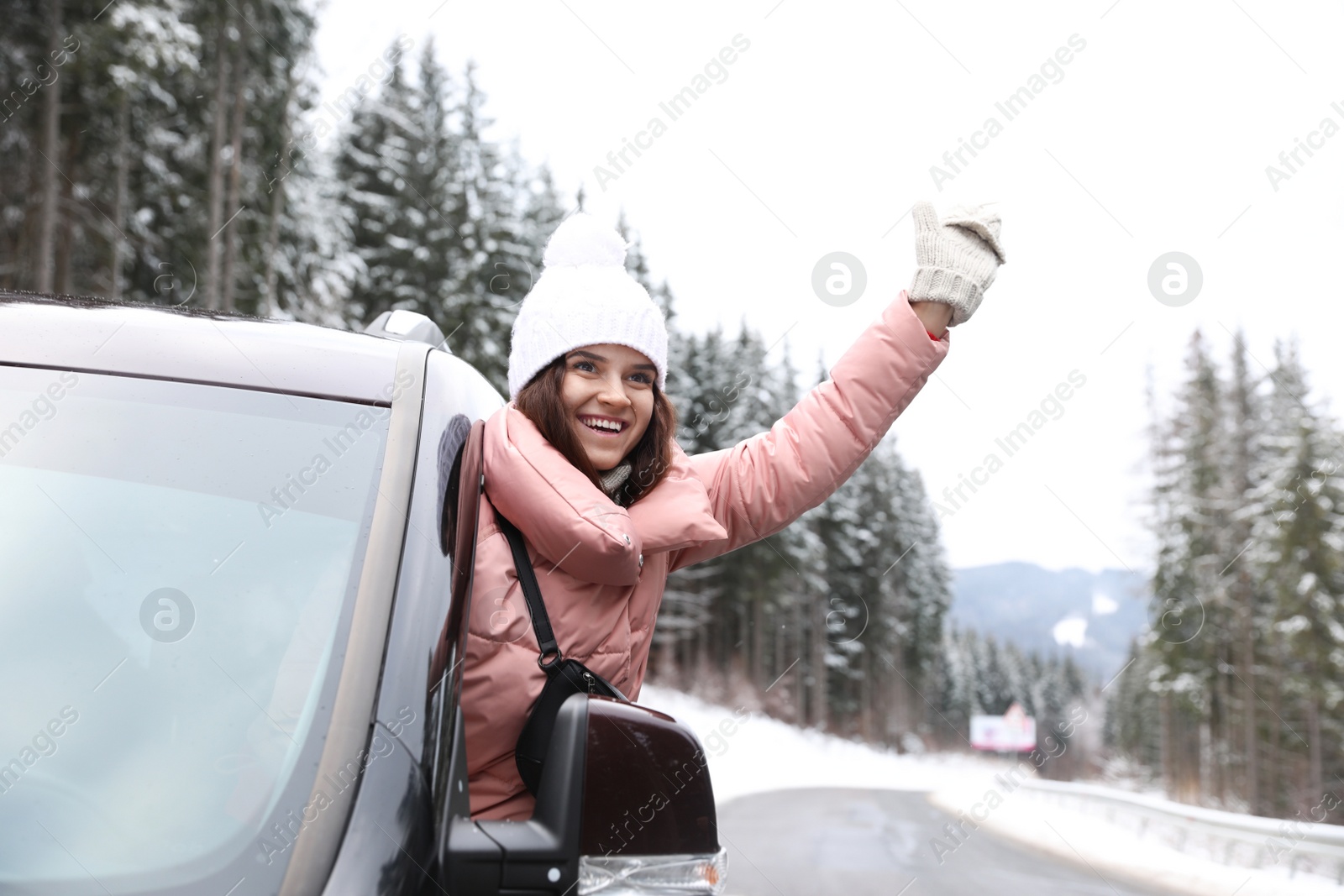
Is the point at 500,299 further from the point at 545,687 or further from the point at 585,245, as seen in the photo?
the point at 545,687

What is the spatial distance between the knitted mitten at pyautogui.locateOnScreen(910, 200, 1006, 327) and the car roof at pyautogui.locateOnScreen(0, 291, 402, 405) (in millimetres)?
1400

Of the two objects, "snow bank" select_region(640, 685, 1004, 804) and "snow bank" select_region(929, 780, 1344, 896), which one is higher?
"snow bank" select_region(929, 780, 1344, 896)

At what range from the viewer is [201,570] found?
158cm

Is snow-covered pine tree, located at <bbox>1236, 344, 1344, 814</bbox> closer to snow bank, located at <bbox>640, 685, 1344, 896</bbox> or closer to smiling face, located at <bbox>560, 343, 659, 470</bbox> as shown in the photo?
snow bank, located at <bbox>640, 685, 1344, 896</bbox>

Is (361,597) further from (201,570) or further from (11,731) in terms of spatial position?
(11,731)

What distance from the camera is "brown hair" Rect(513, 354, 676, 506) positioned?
228 centimetres

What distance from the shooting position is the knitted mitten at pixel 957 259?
265 cm

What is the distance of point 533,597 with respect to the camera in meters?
1.84

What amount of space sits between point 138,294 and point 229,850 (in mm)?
23053

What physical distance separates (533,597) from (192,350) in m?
0.74

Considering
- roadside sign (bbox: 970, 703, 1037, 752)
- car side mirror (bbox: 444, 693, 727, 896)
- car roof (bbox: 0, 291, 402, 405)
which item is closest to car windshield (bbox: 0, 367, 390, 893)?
car roof (bbox: 0, 291, 402, 405)

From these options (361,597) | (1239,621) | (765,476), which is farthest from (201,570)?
(1239,621)

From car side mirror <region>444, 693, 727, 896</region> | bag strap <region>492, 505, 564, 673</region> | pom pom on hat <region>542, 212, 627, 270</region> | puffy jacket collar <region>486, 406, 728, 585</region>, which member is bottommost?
car side mirror <region>444, 693, 727, 896</region>

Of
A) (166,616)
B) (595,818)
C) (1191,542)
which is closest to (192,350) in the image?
(166,616)
